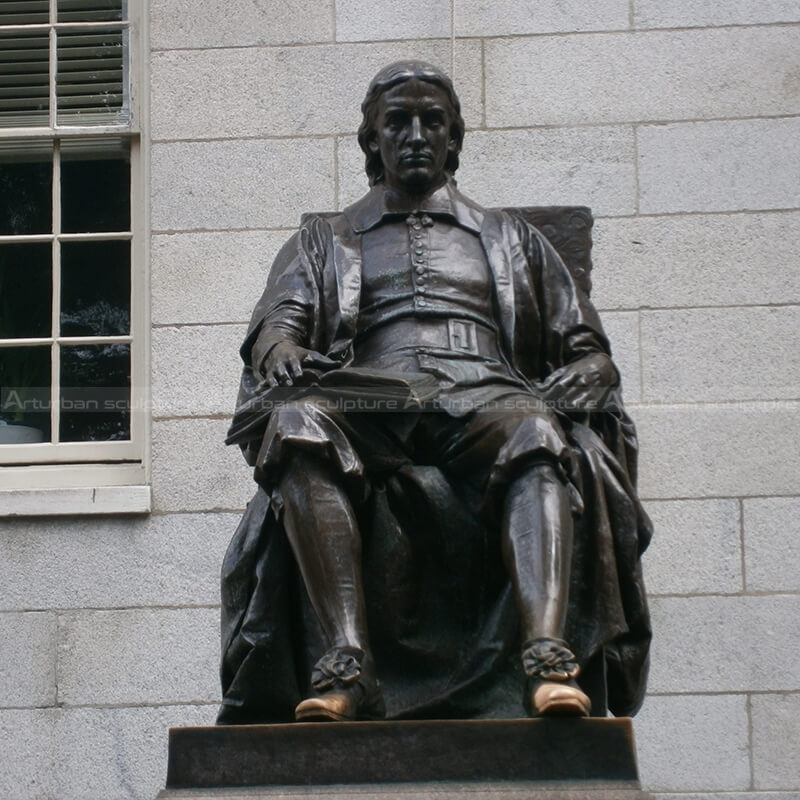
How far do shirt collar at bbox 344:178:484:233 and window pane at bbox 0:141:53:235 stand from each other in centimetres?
300

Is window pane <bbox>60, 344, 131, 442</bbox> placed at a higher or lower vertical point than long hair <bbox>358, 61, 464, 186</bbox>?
lower

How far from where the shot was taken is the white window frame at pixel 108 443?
923 cm

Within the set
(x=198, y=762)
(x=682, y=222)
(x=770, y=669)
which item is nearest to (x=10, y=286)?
(x=682, y=222)

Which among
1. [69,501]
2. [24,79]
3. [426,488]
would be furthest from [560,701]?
[24,79]

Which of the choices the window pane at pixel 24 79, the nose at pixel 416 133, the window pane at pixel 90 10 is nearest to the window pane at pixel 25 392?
the window pane at pixel 24 79

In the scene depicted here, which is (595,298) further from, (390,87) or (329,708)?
(329,708)

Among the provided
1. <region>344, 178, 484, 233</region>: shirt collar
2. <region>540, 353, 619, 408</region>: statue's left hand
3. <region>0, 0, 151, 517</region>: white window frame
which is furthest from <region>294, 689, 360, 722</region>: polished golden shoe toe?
<region>0, 0, 151, 517</region>: white window frame

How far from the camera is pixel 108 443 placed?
966cm

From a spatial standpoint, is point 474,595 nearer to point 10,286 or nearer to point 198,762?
point 198,762

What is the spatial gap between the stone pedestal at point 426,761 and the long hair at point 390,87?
2.30 metres

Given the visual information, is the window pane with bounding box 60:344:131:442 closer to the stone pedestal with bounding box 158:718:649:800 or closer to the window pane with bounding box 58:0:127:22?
the window pane with bounding box 58:0:127:22

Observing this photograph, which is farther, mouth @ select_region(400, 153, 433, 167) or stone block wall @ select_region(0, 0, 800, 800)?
stone block wall @ select_region(0, 0, 800, 800)

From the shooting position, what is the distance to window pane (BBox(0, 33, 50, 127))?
10125 millimetres

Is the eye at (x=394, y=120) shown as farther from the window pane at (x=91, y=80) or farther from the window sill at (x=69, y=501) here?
the window pane at (x=91, y=80)
